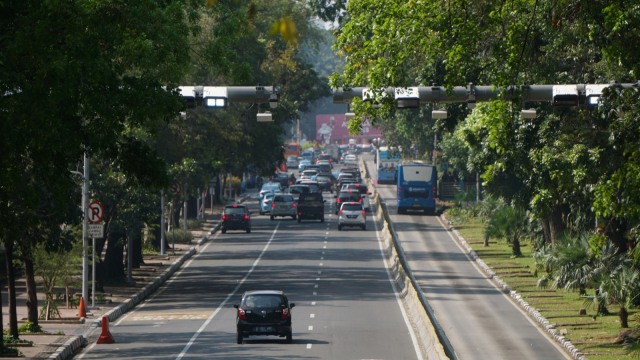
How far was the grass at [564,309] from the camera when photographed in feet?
112

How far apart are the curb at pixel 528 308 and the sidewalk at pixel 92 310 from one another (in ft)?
41.1

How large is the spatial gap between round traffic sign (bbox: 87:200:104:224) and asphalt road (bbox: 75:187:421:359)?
327cm

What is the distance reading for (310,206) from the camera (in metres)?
83.1

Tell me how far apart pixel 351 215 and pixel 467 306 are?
1273 inches

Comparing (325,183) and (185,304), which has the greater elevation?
(325,183)

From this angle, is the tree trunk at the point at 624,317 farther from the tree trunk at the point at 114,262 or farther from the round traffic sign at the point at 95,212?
the tree trunk at the point at 114,262

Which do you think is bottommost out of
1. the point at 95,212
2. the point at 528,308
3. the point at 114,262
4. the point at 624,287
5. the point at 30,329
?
the point at 528,308

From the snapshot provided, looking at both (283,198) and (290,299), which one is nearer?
(290,299)

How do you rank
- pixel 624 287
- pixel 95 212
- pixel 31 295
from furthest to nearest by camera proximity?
pixel 95 212, pixel 31 295, pixel 624 287

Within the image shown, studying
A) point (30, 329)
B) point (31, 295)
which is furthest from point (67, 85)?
point (30, 329)

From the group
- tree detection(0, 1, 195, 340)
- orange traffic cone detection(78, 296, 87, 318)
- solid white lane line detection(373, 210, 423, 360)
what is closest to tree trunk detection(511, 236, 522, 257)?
solid white lane line detection(373, 210, 423, 360)

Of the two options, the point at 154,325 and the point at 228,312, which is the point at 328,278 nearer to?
the point at 228,312

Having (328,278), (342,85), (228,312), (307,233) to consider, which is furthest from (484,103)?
(307,233)

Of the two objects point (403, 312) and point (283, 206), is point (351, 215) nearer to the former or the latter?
point (283, 206)
